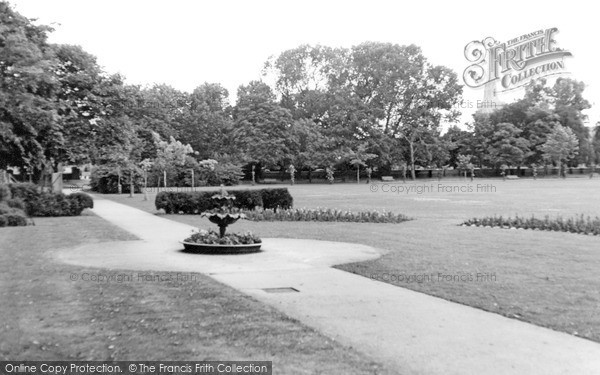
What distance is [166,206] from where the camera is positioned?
23.6 metres

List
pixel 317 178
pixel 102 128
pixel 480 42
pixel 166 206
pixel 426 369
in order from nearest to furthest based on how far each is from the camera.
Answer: pixel 426 369, pixel 166 206, pixel 480 42, pixel 102 128, pixel 317 178

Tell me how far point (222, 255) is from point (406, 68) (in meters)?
63.8

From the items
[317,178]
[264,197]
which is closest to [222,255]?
[264,197]

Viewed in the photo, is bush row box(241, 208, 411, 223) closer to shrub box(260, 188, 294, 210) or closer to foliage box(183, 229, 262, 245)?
shrub box(260, 188, 294, 210)

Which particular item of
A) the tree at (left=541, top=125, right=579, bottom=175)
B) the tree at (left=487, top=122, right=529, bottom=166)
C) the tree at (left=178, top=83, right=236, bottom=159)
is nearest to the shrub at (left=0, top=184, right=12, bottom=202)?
the tree at (left=178, top=83, right=236, bottom=159)

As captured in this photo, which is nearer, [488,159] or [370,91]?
[370,91]

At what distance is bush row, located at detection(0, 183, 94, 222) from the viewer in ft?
74.9

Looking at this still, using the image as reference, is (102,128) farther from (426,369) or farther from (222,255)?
(426,369)

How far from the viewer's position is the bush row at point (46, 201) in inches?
899

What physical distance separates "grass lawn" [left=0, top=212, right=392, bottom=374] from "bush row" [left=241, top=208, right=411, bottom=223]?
1146 cm

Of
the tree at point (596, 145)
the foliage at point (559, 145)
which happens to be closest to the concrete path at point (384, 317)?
the foliage at point (559, 145)

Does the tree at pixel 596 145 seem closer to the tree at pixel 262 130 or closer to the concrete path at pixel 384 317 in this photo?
the tree at pixel 262 130

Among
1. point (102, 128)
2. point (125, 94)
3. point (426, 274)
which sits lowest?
point (426, 274)

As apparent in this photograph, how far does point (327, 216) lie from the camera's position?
65.7 feet
